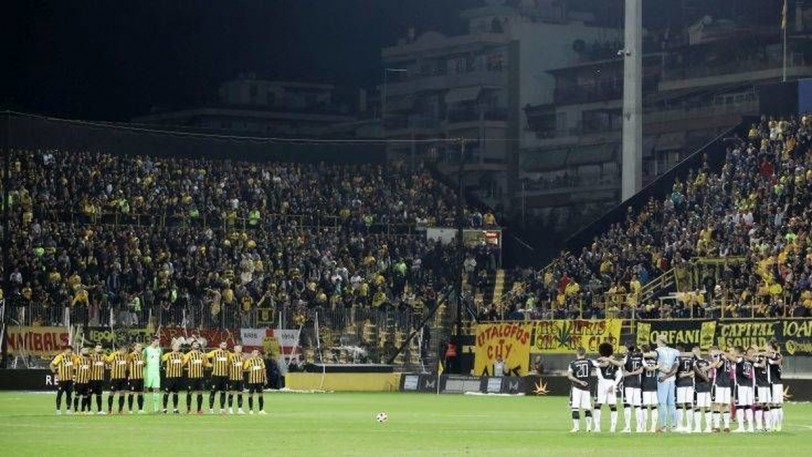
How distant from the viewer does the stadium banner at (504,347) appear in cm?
7238

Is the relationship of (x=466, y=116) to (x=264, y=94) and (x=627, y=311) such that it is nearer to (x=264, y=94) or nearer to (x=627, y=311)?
(x=264, y=94)

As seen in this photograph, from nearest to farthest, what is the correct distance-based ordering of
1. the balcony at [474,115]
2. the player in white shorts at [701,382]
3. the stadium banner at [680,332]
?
the player in white shorts at [701,382], the stadium banner at [680,332], the balcony at [474,115]

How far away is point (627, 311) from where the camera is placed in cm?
7094

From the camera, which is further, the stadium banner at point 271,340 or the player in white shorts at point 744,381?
the stadium banner at point 271,340

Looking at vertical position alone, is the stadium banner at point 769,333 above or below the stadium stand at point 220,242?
below

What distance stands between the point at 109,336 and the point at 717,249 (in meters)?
24.9

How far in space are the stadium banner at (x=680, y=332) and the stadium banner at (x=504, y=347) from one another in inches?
248

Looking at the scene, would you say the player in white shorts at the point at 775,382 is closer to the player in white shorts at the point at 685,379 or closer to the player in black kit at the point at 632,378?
the player in white shorts at the point at 685,379

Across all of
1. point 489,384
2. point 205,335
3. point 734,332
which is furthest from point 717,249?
point 205,335

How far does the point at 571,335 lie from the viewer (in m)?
70.5

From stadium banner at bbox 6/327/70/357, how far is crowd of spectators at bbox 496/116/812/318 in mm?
19980

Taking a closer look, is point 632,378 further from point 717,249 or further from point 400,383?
point 400,383

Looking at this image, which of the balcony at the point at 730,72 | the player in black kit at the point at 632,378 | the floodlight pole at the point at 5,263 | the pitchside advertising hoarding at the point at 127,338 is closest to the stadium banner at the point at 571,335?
the pitchside advertising hoarding at the point at 127,338

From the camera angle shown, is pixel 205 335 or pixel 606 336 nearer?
pixel 606 336
